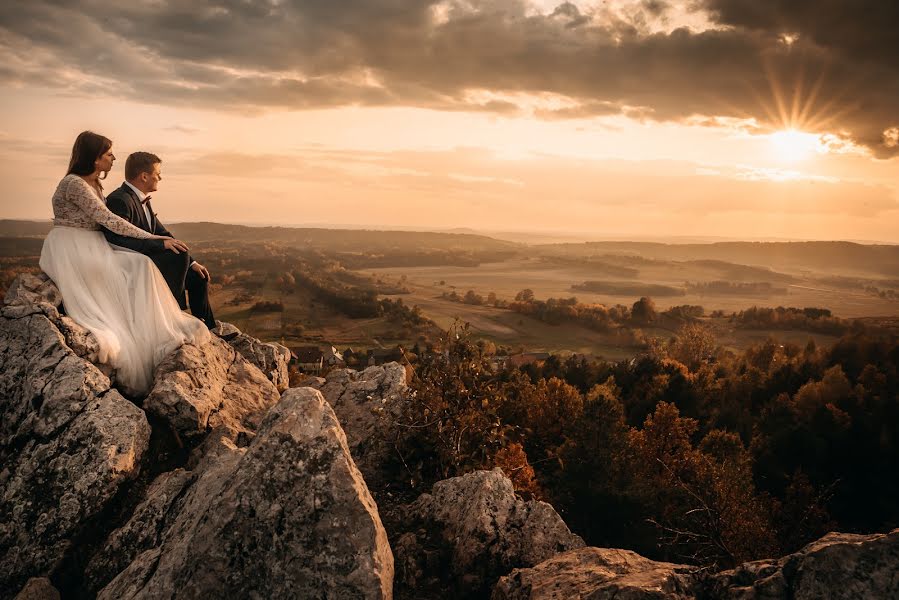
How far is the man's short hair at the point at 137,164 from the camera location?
9.35m

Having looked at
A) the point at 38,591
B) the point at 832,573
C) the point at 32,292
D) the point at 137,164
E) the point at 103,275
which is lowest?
the point at 38,591

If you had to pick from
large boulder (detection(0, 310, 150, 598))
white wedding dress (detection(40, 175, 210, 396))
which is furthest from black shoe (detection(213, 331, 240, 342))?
large boulder (detection(0, 310, 150, 598))

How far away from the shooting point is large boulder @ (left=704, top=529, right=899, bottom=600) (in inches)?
169

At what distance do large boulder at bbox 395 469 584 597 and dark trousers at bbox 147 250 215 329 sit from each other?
→ 609 centimetres

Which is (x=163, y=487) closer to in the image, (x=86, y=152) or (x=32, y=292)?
(x=32, y=292)

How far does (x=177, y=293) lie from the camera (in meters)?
9.70

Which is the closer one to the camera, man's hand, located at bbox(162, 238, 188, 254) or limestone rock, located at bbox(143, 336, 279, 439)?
limestone rock, located at bbox(143, 336, 279, 439)

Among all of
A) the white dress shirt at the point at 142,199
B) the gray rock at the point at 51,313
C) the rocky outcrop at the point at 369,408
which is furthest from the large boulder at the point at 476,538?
the white dress shirt at the point at 142,199

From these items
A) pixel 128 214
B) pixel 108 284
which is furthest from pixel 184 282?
pixel 128 214

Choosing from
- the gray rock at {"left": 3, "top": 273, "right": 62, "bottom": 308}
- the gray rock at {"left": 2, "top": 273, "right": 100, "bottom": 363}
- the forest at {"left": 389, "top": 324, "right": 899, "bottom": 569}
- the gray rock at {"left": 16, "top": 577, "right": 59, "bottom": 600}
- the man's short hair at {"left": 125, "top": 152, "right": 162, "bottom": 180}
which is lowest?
the forest at {"left": 389, "top": 324, "right": 899, "bottom": 569}

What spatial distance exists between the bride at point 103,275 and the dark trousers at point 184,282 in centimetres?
36

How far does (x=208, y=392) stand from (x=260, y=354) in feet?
12.1

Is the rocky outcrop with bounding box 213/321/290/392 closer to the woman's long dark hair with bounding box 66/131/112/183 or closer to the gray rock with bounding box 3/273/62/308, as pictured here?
the gray rock with bounding box 3/273/62/308

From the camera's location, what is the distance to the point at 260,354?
485 inches
